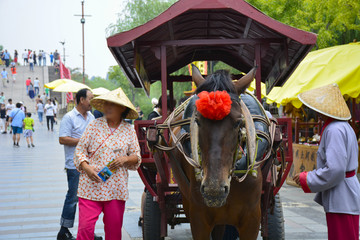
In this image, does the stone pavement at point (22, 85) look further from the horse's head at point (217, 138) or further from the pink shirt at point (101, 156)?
the horse's head at point (217, 138)

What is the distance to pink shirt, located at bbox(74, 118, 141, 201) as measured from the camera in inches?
160

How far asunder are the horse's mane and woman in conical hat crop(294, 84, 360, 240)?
0.83m

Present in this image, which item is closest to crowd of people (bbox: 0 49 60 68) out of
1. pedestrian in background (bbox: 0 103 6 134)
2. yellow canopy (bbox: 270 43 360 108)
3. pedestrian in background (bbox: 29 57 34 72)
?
pedestrian in background (bbox: 29 57 34 72)

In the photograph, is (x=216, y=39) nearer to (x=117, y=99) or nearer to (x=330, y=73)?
(x=117, y=99)

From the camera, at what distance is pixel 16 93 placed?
41.8m

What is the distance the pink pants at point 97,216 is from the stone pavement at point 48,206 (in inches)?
80.0

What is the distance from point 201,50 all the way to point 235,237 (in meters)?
2.90

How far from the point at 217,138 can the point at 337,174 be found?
1.14m

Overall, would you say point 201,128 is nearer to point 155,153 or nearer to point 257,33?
point 155,153

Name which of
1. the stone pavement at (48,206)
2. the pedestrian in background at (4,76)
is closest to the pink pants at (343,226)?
the stone pavement at (48,206)

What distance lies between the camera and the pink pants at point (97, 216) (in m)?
3.97

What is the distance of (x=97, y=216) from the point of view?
408cm

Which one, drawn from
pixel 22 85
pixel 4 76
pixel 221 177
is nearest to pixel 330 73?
pixel 221 177

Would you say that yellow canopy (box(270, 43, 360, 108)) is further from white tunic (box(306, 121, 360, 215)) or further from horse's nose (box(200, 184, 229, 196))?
horse's nose (box(200, 184, 229, 196))
